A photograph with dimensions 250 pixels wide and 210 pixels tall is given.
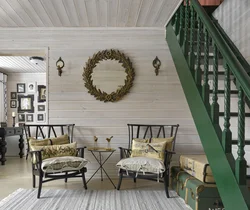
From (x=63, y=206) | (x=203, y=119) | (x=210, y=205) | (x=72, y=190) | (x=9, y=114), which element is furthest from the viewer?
(x=9, y=114)

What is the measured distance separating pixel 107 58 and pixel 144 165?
6.84 ft

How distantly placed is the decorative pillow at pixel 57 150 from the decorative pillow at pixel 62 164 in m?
0.18

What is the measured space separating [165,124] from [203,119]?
6.93ft

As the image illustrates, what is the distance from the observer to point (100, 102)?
469 centimetres

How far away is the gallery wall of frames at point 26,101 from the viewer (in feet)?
26.5

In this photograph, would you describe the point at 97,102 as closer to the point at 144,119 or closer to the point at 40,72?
the point at 144,119

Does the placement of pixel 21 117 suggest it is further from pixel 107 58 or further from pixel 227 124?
pixel 227 124

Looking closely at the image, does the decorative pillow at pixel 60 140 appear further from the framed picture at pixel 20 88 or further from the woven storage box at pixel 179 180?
the framed picture at pixel 20 88

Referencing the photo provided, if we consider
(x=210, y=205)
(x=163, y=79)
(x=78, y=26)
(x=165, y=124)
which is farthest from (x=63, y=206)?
(x=78, y=26)

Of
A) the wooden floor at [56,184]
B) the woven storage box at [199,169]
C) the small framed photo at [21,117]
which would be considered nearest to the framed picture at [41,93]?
the small framed photo at [21,117]

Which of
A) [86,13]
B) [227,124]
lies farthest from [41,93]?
[227,124]

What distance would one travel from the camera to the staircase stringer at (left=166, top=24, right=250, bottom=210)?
6.35 ft

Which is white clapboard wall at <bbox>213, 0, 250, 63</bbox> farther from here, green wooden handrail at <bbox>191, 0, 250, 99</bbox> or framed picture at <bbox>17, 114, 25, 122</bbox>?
framed picture at <bbox>17, 114, 25, 122</bbox>

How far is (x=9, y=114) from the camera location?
809 cm
